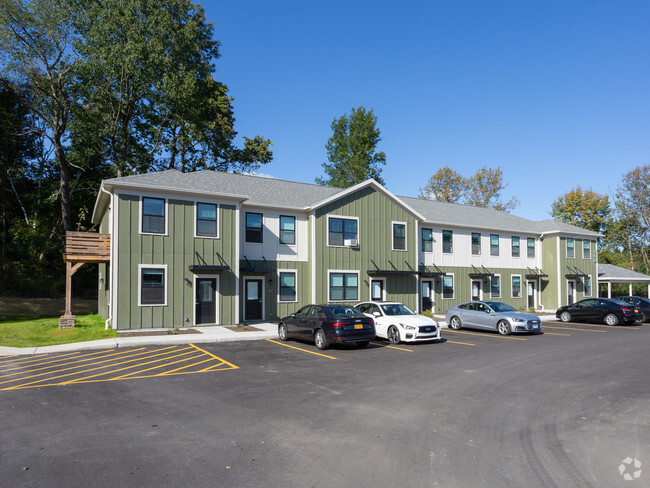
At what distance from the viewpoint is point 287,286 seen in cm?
2322

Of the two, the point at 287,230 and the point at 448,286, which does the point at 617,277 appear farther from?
the point at 287,230

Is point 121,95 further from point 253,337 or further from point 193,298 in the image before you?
point 253,337

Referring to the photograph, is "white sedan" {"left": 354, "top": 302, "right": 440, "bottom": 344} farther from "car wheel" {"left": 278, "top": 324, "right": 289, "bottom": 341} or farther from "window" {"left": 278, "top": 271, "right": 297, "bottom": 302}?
"window" {"left": 278, "top": 271, "right": 297, "bottom": 302}

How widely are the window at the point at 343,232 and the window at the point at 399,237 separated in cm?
279

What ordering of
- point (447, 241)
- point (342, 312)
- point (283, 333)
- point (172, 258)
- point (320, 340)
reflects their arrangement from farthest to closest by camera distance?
point (447, 241) → point (172, 258) → point (283, 333) → point (342, 312) → point (320, 340)

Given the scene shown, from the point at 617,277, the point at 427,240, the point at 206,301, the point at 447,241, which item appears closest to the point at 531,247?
the point at 447,241

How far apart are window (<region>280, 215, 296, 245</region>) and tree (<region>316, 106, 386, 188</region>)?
29.5 meters

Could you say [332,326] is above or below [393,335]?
above

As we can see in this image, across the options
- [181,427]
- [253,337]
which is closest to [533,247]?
[253,337]

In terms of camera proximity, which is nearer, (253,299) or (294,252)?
(253,299)

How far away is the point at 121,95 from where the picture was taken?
31.6m

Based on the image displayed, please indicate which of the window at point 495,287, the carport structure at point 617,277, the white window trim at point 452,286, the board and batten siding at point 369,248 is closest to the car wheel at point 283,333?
the board and batten siding at point 369,248

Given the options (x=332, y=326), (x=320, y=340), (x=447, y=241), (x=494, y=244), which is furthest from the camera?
(x=494, y=244)

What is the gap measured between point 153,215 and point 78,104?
767 inches
